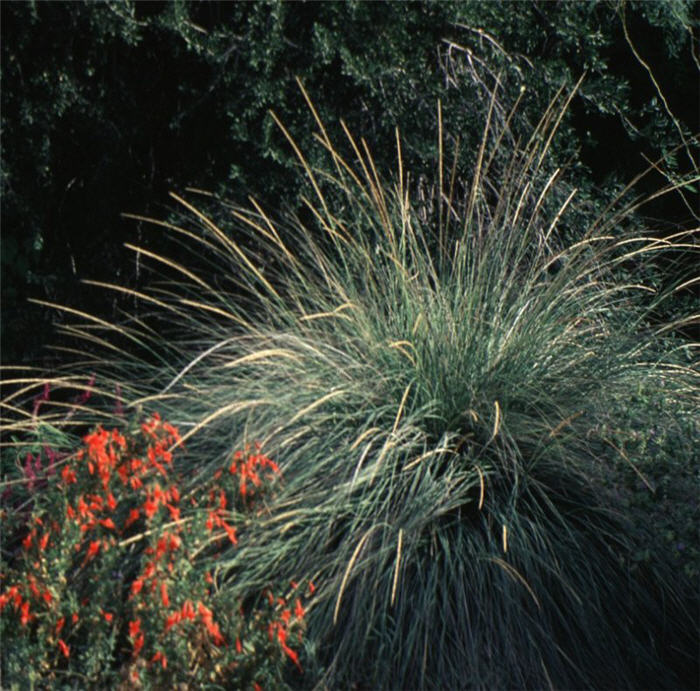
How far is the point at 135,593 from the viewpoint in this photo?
10.2ft

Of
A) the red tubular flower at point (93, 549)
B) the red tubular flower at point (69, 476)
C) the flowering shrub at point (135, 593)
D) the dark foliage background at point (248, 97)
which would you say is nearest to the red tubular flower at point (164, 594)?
the flowering shrub at point (135, 593)

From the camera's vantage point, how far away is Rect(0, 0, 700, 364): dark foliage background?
17.4 ft

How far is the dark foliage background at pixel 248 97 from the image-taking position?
5309 mm

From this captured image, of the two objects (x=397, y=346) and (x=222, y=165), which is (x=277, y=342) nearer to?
(x=397, y=346)

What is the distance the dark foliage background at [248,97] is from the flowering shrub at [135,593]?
7.25 feet

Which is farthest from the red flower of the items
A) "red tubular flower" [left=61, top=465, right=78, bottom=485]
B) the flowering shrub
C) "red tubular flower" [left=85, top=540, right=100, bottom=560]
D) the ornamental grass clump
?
"red tubular flower" [left=61, top=465, right=78, bottom=485]

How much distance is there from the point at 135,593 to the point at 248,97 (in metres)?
3.00

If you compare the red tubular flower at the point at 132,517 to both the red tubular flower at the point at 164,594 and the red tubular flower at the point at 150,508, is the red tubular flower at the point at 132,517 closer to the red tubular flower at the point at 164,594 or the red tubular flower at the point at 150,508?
the red tubular flower at the point at 150,508

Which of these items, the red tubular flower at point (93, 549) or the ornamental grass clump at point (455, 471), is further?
the ornamental grass clump at point (455, 471)

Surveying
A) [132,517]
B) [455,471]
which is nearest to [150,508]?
[132,517]

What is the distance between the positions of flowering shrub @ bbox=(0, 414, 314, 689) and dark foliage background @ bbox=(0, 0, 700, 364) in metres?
2.21

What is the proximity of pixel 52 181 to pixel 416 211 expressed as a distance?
223 centimetres

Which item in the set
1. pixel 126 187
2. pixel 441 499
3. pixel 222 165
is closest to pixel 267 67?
pixel 222 165

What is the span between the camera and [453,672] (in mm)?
3332
